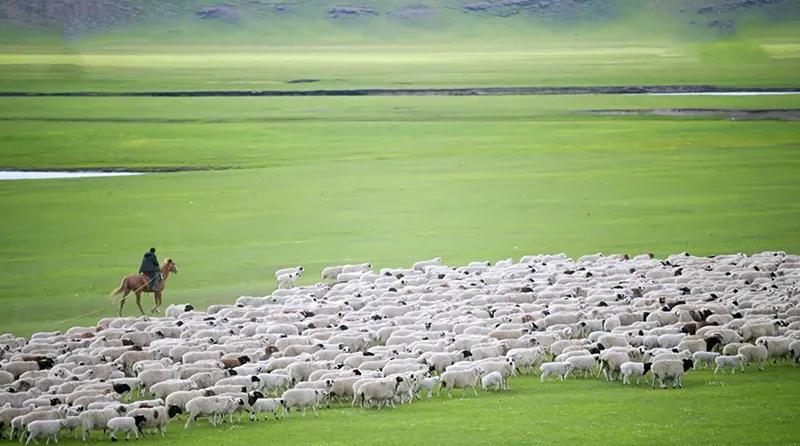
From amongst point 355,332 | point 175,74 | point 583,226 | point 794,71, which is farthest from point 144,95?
point 355,332

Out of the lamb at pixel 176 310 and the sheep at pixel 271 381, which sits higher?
the lamb at pixel 176 310

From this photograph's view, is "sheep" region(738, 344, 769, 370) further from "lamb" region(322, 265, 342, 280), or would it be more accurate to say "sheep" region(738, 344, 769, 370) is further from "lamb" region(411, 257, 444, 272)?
"lamb" region(322, 265, 342, 280)

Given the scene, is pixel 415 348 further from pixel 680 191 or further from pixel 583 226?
pixel 680 191

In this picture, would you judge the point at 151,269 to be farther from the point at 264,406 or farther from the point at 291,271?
the point at 264,406

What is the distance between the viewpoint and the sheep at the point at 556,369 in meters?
19.1

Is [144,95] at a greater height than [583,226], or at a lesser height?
greater

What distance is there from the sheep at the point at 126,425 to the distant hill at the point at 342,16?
13907cm

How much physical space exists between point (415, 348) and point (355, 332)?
1591mm

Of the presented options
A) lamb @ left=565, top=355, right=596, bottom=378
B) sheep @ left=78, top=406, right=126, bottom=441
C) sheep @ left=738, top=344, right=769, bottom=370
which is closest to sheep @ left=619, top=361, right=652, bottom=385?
lamb @ left=565, top=355, right=596, bottom=378

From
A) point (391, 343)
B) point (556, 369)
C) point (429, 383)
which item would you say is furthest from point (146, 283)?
point (556, 369)

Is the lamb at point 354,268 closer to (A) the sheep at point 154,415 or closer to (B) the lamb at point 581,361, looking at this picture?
(B) the lamb at point 581,361

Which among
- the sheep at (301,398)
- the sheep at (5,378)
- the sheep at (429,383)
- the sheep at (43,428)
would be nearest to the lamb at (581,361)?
the sheep at (429,383)

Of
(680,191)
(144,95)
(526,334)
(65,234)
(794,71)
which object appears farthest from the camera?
(794,71)

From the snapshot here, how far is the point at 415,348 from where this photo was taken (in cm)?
2002
